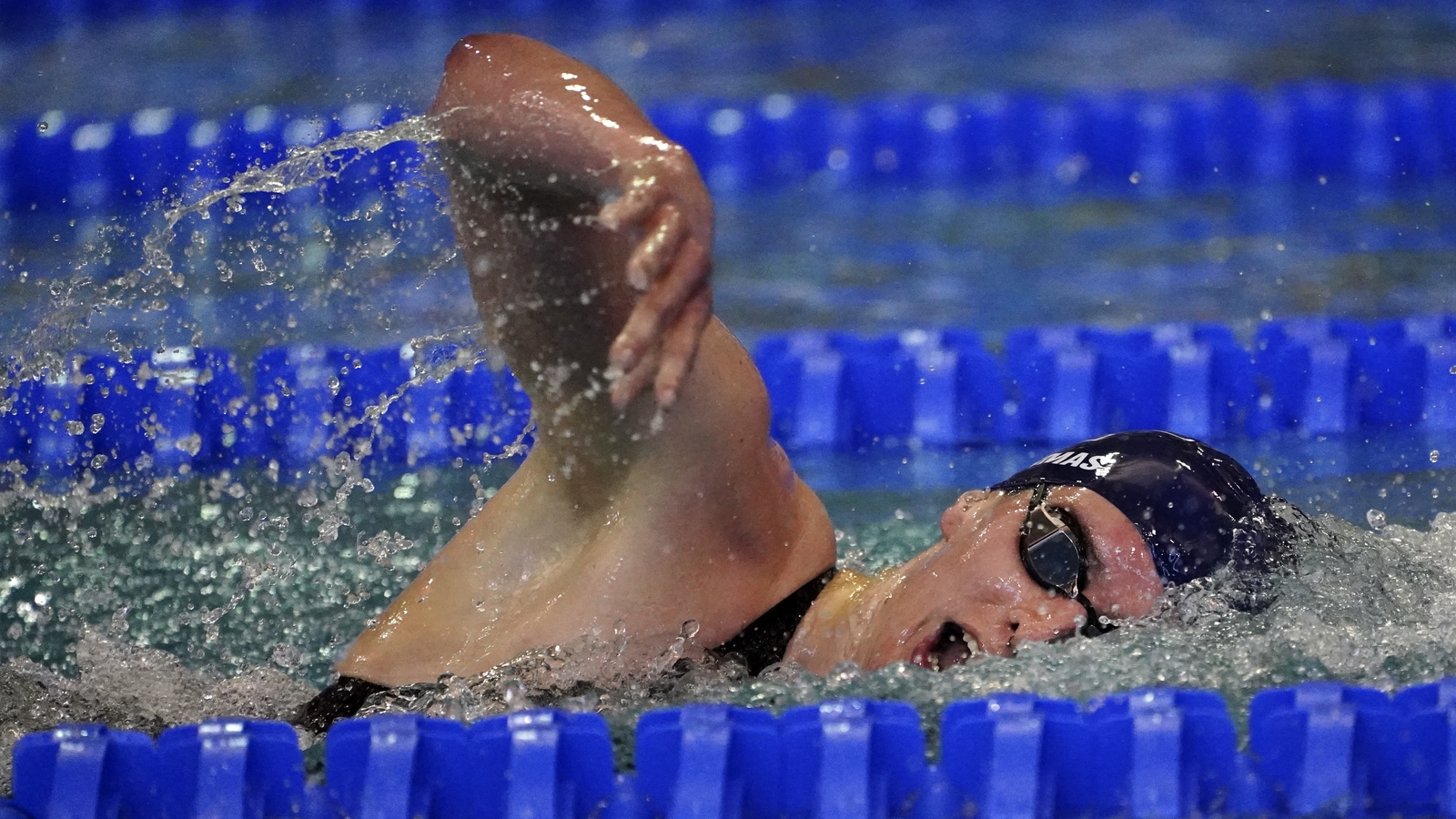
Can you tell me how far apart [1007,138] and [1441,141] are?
43.0 inches

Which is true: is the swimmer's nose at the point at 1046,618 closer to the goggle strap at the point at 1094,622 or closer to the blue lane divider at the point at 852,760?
the goggle strap at the point at 1094,622

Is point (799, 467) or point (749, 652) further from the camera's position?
point (799, 467)

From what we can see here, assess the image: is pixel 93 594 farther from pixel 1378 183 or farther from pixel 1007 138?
pixel 1378 183

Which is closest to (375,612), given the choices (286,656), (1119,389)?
(286,656)

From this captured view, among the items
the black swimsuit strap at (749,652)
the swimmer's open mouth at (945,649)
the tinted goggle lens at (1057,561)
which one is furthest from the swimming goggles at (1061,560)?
the black swimsuit strap at (749,652)

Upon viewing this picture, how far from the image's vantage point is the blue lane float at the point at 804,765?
1502mm

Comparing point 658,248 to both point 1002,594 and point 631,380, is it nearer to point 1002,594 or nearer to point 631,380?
point 631,380

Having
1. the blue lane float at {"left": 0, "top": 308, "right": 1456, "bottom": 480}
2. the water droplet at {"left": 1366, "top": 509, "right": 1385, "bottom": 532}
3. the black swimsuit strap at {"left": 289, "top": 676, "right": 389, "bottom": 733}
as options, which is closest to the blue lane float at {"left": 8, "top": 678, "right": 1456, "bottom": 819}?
the black swimsuit strap at {"left": 289, "top": 676, "right": 389, "bottom": 733}

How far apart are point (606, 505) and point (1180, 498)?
1.95ft

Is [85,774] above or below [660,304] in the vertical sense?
below

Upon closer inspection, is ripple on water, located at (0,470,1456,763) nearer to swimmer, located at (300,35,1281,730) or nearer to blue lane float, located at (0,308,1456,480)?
swimmer, located at (300,35,1281,730)

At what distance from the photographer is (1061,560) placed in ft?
5.14

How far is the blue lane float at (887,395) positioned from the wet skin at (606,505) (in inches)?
42.8

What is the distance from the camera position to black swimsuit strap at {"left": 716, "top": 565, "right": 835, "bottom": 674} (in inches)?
65.4
